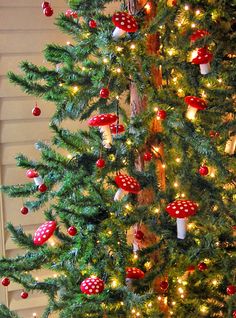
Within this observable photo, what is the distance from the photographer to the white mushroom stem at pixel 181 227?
3.91ft

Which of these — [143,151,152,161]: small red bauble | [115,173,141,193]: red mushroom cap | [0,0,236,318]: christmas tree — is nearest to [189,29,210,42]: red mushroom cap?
[0,0,236,318]: christmas tree

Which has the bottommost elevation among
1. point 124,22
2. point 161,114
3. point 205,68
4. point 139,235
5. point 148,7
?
point 139,235

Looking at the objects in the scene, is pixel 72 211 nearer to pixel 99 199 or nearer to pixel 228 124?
pixel 99 199

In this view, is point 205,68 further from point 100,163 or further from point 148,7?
point 100,163

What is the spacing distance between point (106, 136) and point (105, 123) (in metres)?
0.09

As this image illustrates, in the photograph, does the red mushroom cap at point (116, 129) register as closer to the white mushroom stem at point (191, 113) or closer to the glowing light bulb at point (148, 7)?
the white mushroom stem at point (191, 113)

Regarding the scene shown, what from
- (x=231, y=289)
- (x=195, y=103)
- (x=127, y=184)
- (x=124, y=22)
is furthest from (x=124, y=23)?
(x=231, y=289)

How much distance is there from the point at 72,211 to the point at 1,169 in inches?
30.7

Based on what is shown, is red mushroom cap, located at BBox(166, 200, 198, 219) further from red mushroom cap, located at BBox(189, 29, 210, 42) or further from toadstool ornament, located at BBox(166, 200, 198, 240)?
red mushroom cap, located at BBox(189, 29, 210, 42)

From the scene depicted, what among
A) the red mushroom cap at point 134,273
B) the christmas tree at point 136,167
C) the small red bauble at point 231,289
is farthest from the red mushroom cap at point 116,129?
the small red bauble at point 231,289

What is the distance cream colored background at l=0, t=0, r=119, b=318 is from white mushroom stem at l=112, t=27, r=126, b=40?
2.33ft

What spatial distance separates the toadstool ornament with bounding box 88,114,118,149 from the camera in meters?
1.14

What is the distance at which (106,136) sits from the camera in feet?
4.02

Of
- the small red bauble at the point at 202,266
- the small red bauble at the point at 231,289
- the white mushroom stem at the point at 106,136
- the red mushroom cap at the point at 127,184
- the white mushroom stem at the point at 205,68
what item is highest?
the white mushroom stem at the point at 205,68
